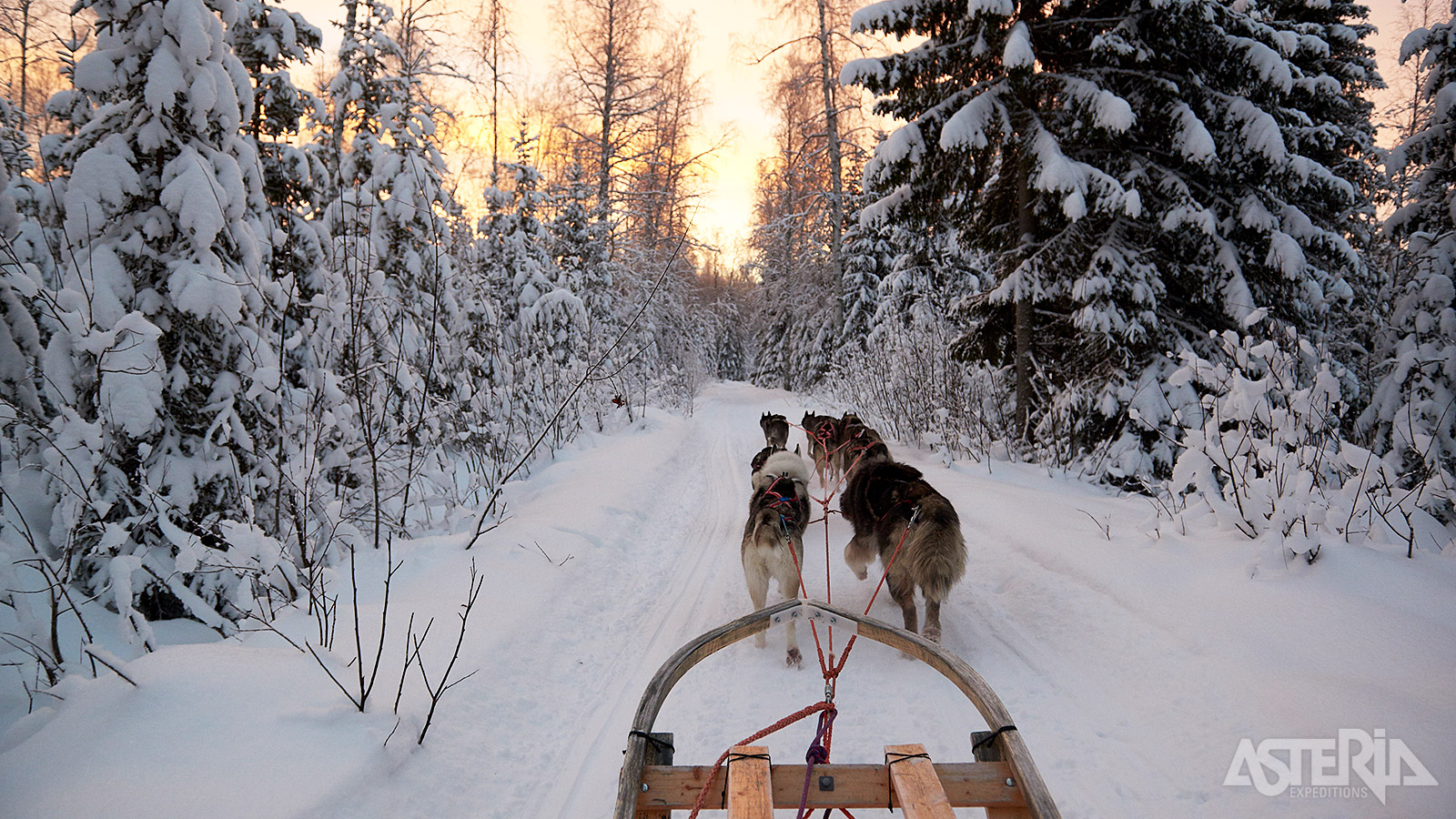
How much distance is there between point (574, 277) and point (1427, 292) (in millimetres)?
15262

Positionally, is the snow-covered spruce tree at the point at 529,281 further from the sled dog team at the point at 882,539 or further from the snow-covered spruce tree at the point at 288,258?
the sled dog team at the point at 882,539

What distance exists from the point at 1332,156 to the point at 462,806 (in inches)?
560

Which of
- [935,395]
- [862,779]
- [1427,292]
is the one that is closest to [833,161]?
[935,395]

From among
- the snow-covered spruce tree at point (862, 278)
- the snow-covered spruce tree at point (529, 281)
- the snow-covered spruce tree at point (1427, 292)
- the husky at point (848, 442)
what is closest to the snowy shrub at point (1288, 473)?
the husky at point (848, 442)

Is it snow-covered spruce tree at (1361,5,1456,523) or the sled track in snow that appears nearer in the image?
the sled track in snow

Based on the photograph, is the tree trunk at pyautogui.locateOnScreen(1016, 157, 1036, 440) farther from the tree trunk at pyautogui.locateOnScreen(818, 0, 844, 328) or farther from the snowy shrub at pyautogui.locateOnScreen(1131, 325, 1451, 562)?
the tree trunk at pyautogui.locateOnScreen(818, 0, 844, 328)

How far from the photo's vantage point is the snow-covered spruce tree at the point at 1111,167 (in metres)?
6.91

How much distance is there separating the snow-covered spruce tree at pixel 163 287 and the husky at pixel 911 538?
4.01 meters

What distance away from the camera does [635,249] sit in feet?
64.8


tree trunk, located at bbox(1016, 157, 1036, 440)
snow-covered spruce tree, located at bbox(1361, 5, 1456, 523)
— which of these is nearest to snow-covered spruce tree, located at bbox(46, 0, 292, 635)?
tree trunk, located at bbox(1016, 157, 1036, 440)

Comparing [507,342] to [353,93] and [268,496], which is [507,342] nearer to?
[353,93]

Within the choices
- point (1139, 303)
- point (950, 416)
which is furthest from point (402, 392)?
point (1139, 303)

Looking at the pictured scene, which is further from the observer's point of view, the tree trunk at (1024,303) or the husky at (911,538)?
the tree trunk at (1024,303)

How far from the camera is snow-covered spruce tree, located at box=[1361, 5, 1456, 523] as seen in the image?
285 inches
